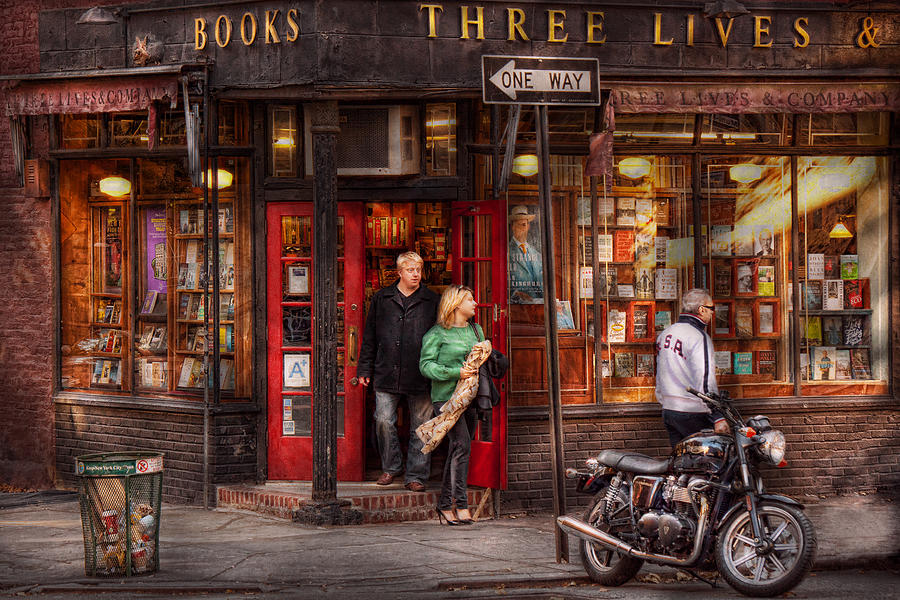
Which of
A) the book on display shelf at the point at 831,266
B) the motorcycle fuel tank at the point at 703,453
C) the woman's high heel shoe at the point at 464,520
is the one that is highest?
the book on display shelf at the point at 831,266

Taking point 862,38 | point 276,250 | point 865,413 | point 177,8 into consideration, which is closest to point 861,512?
point 865,413

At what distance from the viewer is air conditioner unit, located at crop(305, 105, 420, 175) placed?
10875mm

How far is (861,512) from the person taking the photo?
11.0m

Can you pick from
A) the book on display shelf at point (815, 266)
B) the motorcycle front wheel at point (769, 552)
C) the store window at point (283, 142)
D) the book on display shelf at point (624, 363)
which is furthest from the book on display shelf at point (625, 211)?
the motorcycle front wheel at point (769, 552)

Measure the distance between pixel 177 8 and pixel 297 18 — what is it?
1.36 metres

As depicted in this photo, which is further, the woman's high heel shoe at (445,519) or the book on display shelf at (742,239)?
the book on display shelf at (742,239)

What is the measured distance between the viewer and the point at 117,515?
8281 millimetres

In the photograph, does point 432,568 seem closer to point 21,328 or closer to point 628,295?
point 628,295

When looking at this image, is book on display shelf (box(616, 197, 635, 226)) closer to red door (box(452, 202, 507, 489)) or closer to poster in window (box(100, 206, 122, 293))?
red door (box(452, 202, 507, 489))

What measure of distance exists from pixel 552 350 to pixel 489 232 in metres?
2.27

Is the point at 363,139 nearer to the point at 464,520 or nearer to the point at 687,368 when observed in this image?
the point at 464,520

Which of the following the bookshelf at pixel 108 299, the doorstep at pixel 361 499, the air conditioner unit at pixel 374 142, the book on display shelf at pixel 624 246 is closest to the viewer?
the doorstep at pixel 361 499

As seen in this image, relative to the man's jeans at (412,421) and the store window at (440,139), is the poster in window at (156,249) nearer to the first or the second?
the man's jeans at (412,421)

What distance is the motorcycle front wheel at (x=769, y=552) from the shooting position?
7391 mm
